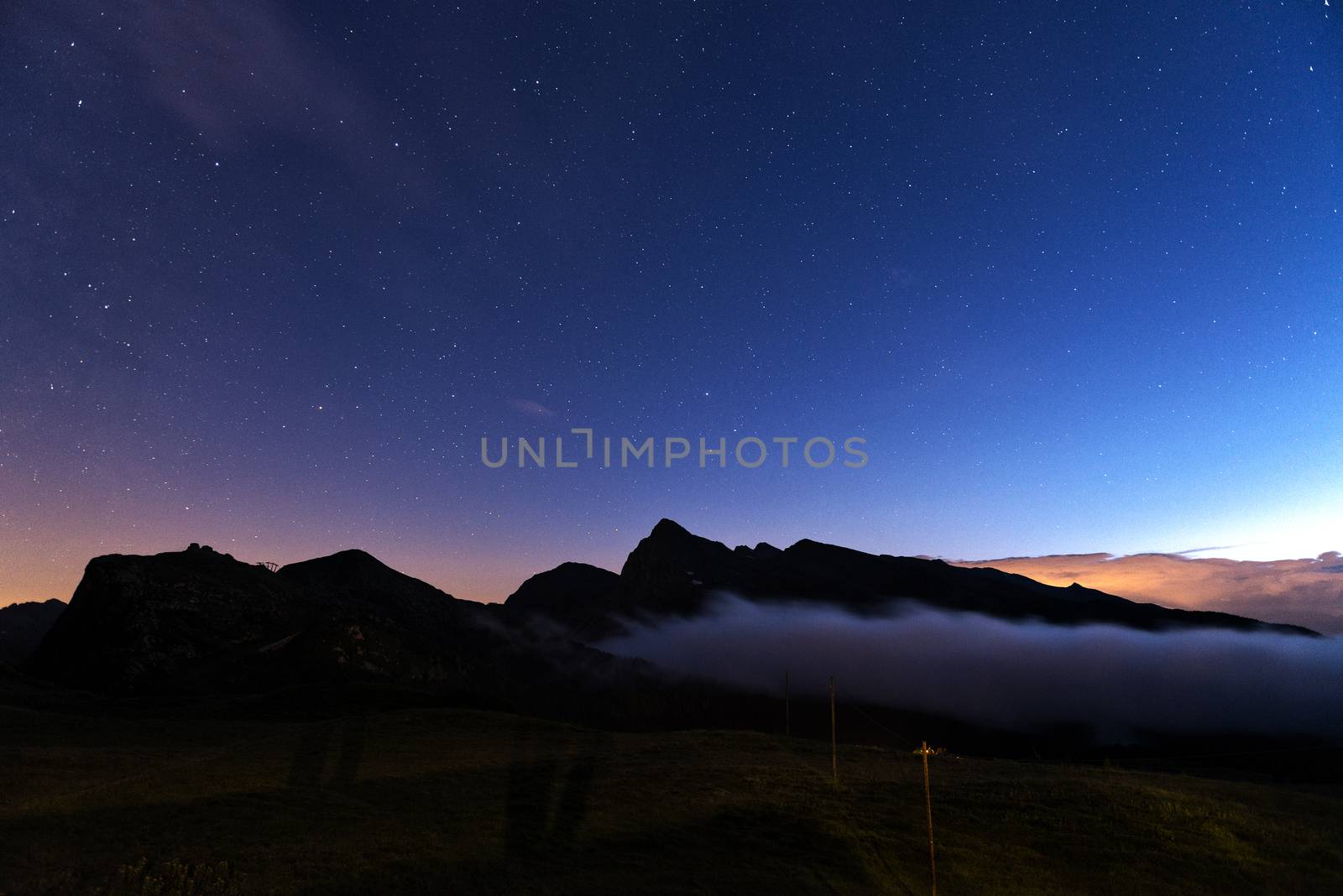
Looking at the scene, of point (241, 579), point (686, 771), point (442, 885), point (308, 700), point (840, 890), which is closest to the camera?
point (442, 885)

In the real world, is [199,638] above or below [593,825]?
above

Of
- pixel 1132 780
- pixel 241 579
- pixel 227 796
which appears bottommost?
pixel 1132 780

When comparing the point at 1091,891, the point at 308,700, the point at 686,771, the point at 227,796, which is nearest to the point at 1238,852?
the point at 1091,891

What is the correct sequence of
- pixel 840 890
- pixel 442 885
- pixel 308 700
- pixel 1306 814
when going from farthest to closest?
pixel 308 700 < pixel 1306 814 < pixel 840 890 < pixel 442 885

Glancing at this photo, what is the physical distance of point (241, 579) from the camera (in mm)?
165000

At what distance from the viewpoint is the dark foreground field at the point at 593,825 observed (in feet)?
67.5

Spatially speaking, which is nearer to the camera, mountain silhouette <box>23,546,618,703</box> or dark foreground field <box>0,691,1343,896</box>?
dark foreground field <box>0,691,1343,896</box>

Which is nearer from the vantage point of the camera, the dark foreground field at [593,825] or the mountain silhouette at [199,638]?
the dark foreground field at [593,825]

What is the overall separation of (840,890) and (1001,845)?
29.7 feet

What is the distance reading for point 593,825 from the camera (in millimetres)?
26672

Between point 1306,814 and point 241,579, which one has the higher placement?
point 241,579

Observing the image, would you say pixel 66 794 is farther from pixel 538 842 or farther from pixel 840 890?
pixel 840 890

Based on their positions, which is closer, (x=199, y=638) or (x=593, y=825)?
(x=593, y=825)

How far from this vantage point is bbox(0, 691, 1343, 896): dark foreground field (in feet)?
67.5
